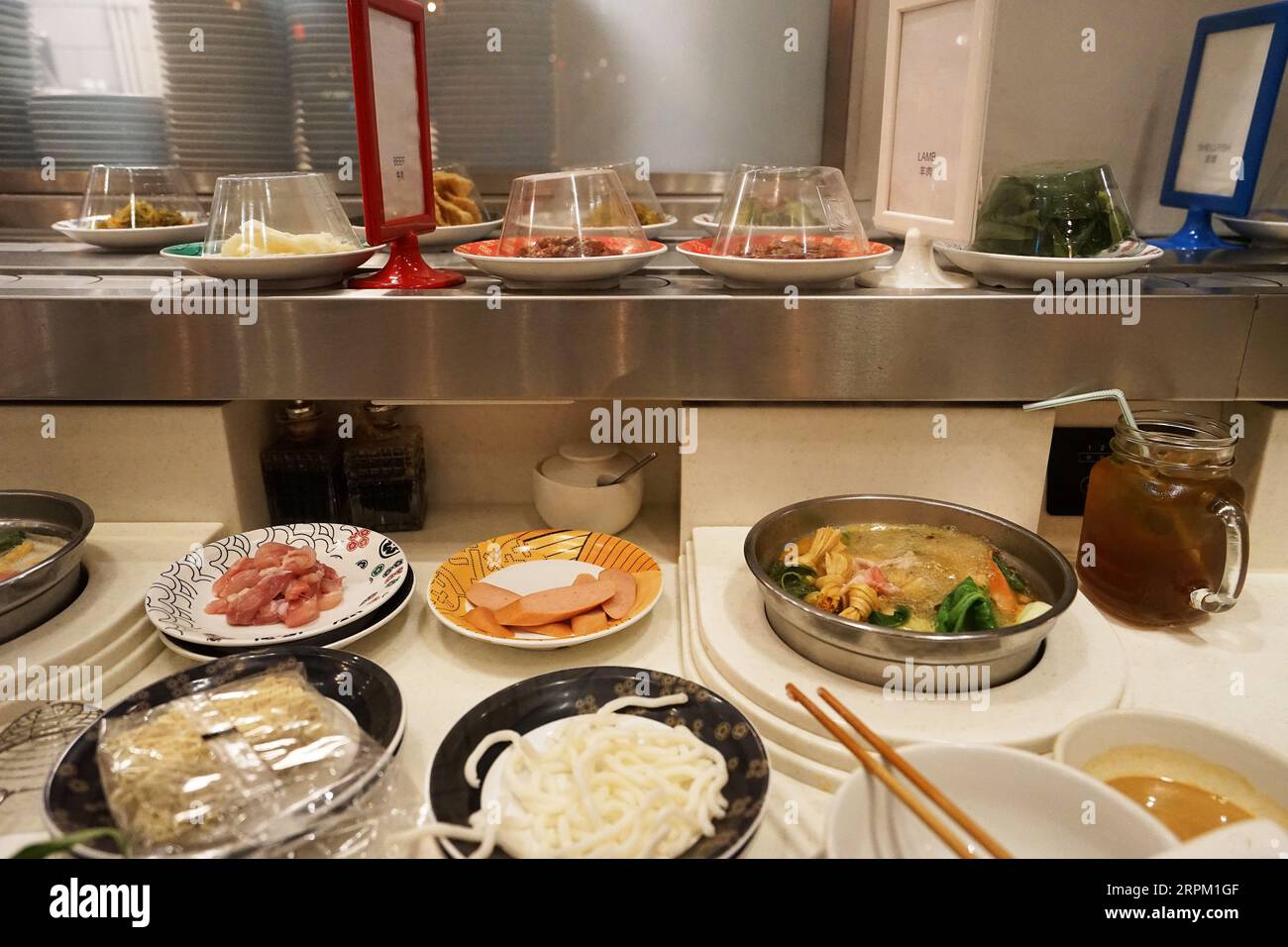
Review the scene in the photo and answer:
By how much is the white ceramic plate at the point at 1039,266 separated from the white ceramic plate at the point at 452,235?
3.29 feet

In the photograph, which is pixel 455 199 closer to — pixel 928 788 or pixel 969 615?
pixel 969 615

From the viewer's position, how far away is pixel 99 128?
6.98 feet

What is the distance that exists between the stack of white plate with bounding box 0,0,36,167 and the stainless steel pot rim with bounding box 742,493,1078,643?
7.26ft

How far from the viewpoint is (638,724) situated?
0.98m

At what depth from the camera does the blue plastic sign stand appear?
5.18 ft

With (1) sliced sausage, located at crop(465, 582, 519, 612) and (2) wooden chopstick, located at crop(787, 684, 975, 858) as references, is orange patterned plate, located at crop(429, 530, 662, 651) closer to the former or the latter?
(1) sliced sausage, located at crop(465, 582, 519, 612)

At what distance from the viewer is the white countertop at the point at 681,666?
3.34ft

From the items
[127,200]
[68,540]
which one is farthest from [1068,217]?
[127,200]

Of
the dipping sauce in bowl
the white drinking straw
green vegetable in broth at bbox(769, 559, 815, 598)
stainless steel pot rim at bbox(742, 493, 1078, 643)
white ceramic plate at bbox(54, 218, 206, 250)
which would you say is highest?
white ceramic plate at bbox(54, 218, 206, 250)

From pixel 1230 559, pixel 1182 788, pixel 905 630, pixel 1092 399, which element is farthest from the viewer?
pixel 1092 399

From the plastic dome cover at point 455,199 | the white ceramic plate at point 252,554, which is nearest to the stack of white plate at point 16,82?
the plastic dome cover at point 455,199

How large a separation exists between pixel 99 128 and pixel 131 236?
1.91 ft

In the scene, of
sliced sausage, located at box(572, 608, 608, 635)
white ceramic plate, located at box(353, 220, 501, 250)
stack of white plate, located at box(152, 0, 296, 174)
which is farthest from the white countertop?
stack of white plate, located at box(152, 0, 296, 174)

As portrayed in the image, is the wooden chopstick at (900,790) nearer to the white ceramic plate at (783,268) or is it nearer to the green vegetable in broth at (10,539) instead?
the white ceramic plate at (783,268)
